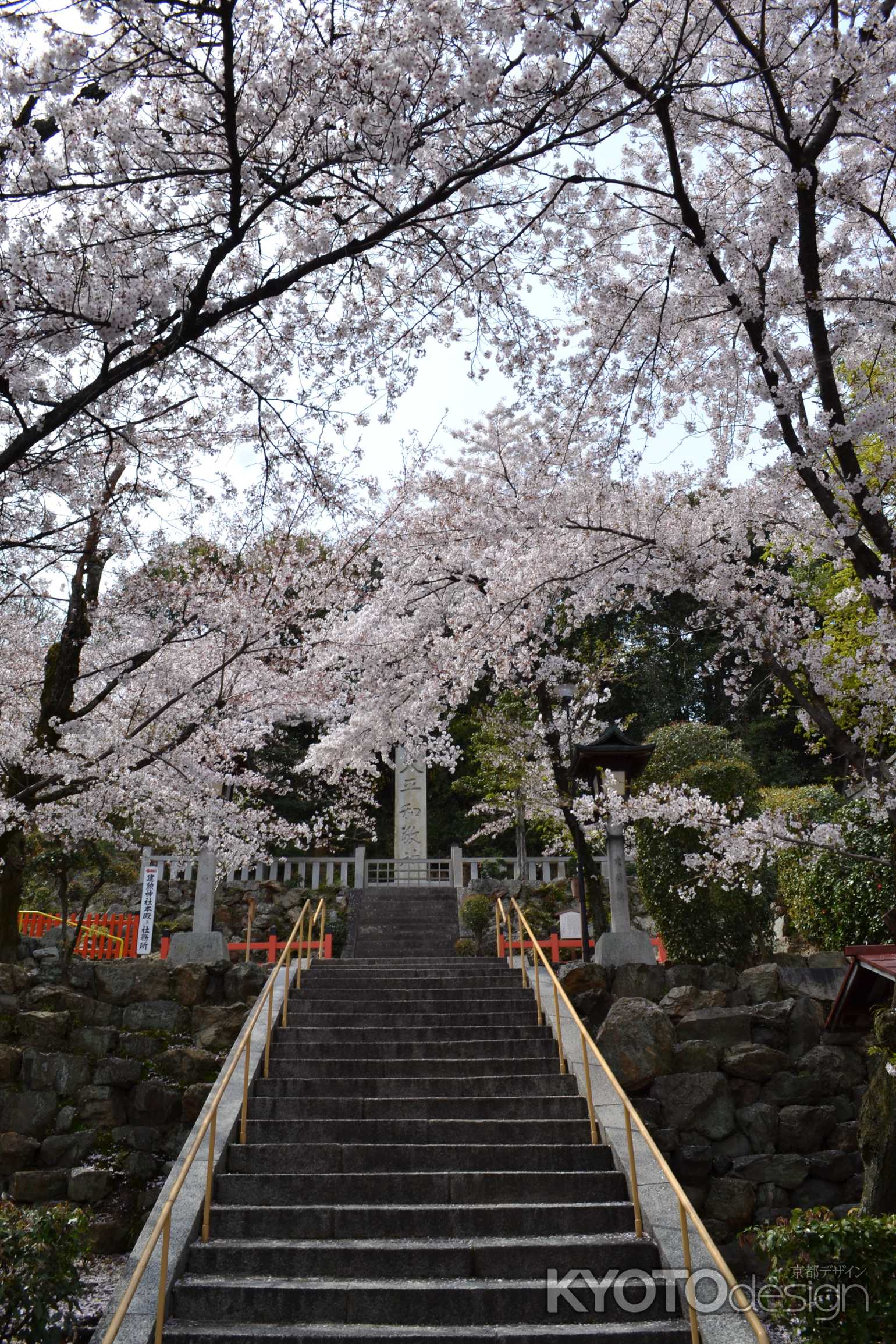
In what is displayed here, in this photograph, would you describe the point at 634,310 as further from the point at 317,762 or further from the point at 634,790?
the point at 317,762

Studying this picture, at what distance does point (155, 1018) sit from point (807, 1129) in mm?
6774

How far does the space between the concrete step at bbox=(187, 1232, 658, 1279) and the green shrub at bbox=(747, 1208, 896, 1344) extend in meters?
0.99

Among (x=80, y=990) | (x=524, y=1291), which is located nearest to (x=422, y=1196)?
(x=524, y=1291)

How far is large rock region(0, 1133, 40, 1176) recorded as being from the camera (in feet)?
28.1

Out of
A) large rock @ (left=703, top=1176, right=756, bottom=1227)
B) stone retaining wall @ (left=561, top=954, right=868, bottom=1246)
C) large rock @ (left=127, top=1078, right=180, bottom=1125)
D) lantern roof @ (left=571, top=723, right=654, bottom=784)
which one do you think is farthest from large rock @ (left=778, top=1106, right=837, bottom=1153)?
large rock @ (left=127, top=1078, right=180, bottom=1125)

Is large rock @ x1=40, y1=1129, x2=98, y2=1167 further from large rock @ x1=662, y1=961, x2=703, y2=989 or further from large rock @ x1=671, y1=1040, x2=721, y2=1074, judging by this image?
large rock @ x1=662, y1=961, x2=703, y2=989

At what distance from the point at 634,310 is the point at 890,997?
247 inches

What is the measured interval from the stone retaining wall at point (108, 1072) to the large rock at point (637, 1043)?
4008 millimetres

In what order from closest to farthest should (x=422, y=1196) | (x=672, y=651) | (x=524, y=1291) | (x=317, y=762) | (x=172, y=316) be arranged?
(x=172, y=316) → (x=524, y=1291) → (x=422, y=1196) → (x=317, y=762) → (x=672, y=651)

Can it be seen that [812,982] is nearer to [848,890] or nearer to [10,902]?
[848,890]

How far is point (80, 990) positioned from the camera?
10266 mm

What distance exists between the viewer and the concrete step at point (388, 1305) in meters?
5.21

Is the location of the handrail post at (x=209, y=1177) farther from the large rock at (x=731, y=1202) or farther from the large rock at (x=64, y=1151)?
the large rock at (x=731, y=1202)

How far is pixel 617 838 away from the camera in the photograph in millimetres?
10570
